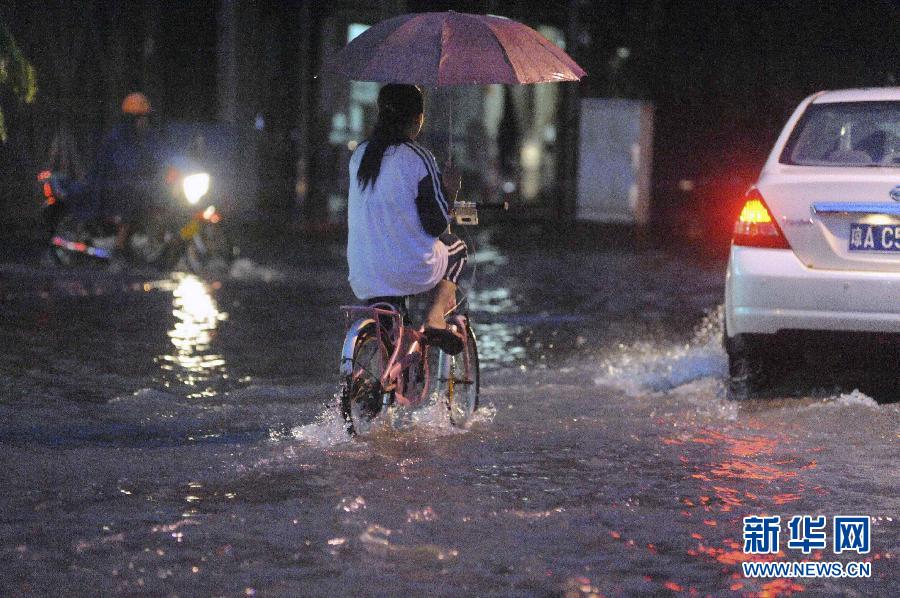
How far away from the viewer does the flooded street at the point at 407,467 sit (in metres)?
5.67

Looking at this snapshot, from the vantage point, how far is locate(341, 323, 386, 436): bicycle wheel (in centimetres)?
758

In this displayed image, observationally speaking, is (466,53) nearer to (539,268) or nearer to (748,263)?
(748,263)

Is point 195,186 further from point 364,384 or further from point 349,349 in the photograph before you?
point 349,349

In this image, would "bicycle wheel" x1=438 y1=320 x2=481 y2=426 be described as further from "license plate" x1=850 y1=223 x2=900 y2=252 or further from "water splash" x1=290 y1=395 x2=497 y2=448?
"license plate" x1=850 y1=223 x2=900 y2=252

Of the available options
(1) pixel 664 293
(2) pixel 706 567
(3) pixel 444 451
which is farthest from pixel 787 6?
(2) pixel 706 567

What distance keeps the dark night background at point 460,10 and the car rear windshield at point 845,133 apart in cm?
1166

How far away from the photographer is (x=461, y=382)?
8211 millimetres

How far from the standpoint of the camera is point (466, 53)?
26.5ft

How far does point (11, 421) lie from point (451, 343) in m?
2.24

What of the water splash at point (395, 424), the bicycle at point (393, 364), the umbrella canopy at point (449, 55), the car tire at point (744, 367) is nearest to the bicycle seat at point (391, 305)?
the bicycle at point (393, 364)

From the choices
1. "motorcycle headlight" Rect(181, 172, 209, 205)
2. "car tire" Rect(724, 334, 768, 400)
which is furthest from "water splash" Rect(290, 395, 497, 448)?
"motorcycle headlight" Rect(181, 172, 209, 205)

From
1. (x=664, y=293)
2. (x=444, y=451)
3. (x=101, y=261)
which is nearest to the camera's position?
(x=444, y=451)

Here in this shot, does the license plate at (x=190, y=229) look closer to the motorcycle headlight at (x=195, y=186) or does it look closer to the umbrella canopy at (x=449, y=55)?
the motorcycle headlight at (x=195, y=186)

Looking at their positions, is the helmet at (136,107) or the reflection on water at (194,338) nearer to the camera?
the reflection on water at (194,338)
